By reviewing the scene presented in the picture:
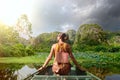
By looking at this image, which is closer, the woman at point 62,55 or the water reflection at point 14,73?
the woman at point 62,55

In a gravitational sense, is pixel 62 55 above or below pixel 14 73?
above

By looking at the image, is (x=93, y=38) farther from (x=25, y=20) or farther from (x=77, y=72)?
(x=77, y=72)

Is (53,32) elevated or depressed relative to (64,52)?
elevated

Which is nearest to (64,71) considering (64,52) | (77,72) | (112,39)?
(64,52)

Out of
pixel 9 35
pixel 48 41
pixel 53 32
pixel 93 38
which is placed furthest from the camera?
pixel 53 32

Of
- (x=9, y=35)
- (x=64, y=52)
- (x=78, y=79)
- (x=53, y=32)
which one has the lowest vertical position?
(x=78, y=79)

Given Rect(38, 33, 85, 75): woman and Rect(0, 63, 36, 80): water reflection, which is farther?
Rect(0, 63, 36, 80): water reflection

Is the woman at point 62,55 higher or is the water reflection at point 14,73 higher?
the woman at point 62,55

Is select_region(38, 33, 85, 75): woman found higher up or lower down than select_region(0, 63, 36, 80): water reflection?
higher up

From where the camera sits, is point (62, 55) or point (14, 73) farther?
point (14, 73)

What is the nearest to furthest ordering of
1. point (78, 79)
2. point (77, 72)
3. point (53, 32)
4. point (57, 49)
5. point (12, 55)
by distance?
point (78, 79)
point (57, 49)
point (77, 72)
point (12, 55)
point (53, 32)

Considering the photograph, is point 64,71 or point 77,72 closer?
point 64,71

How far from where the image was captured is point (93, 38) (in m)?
82.1

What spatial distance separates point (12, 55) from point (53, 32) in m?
74.4
